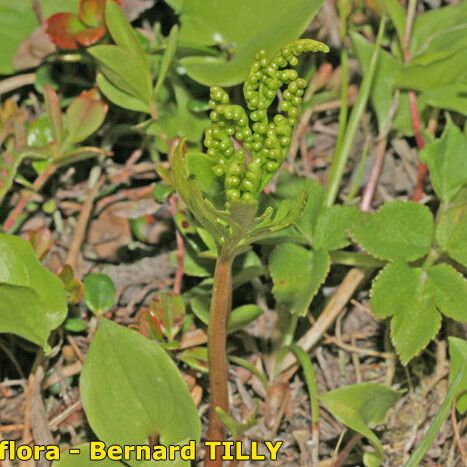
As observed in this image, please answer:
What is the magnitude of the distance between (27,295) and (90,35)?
51 centimetres

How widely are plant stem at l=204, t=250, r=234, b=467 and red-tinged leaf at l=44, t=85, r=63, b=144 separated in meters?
0.52

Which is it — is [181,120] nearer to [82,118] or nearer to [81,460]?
[82,118]

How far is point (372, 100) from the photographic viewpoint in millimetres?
1653

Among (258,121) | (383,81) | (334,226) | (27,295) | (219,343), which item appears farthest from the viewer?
(383,81)

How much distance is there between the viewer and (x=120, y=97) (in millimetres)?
1547

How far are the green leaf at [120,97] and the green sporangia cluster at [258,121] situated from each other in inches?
22.8

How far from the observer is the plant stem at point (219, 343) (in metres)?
1.12

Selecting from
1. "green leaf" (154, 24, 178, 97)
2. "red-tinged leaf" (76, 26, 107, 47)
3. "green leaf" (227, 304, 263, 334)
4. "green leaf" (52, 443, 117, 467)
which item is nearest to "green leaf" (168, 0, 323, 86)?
"green leaf" (154, 24, 178, 97)

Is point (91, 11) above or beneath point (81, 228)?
above

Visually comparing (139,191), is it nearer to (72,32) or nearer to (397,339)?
(72,32)

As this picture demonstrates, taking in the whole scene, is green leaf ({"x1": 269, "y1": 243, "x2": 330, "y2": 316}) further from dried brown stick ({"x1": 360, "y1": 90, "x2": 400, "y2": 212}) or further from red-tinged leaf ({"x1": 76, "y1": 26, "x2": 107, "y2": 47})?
red-tinged leaf ({"x1": 76, "y1": 26, "x2": 107, "y2": 47})

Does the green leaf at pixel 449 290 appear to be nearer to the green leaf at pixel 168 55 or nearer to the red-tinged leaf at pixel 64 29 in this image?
the green leaf at pixel 168 55

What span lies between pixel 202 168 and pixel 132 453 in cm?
43

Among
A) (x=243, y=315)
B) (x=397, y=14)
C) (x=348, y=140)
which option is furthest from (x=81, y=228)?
(x=397, y=14)
